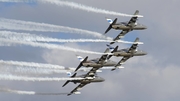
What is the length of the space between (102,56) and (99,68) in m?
2.61

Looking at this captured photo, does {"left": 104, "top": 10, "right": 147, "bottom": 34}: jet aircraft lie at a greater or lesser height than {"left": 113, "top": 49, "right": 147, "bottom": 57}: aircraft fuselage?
greater

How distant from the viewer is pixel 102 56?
9256 cm

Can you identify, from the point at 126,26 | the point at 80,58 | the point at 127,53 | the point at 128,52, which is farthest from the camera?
the point at 80,58

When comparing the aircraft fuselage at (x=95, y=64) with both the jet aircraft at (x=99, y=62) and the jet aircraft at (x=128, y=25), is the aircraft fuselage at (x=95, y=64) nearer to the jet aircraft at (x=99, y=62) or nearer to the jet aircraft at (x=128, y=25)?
the jet aircraft at (x=99, y=62)

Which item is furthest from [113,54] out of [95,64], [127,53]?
[95,64]

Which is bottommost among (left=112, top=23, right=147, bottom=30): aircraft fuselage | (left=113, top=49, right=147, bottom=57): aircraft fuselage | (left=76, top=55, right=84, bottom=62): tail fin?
(left=76, top=55, right=84, bottom=62): tail fin

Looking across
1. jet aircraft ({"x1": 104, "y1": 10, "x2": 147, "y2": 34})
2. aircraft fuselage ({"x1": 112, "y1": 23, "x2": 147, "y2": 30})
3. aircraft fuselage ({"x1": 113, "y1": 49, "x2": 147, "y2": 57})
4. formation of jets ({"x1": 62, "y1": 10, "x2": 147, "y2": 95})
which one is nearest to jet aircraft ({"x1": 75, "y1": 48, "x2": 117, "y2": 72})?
formation of jets ({"x1": 62, "y1": 10, "x2": 147, "y2": 95})

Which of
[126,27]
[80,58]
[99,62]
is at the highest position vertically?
[126,27]

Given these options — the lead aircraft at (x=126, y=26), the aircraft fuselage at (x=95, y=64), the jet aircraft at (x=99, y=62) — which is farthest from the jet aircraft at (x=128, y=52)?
the lead aircraft at (x=126, y=26)

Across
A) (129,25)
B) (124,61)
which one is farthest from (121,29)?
(124,61)

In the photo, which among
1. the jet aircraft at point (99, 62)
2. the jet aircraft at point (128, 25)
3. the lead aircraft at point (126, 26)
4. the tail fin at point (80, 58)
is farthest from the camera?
the tail fin at point (80, 58)

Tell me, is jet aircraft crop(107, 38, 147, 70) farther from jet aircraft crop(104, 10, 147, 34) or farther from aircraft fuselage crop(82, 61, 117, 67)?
jet aircraft crop(104, 10, 147, 34)

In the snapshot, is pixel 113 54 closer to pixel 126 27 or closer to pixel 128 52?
pixel 128 52

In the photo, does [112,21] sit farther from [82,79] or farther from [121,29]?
[82,79]
